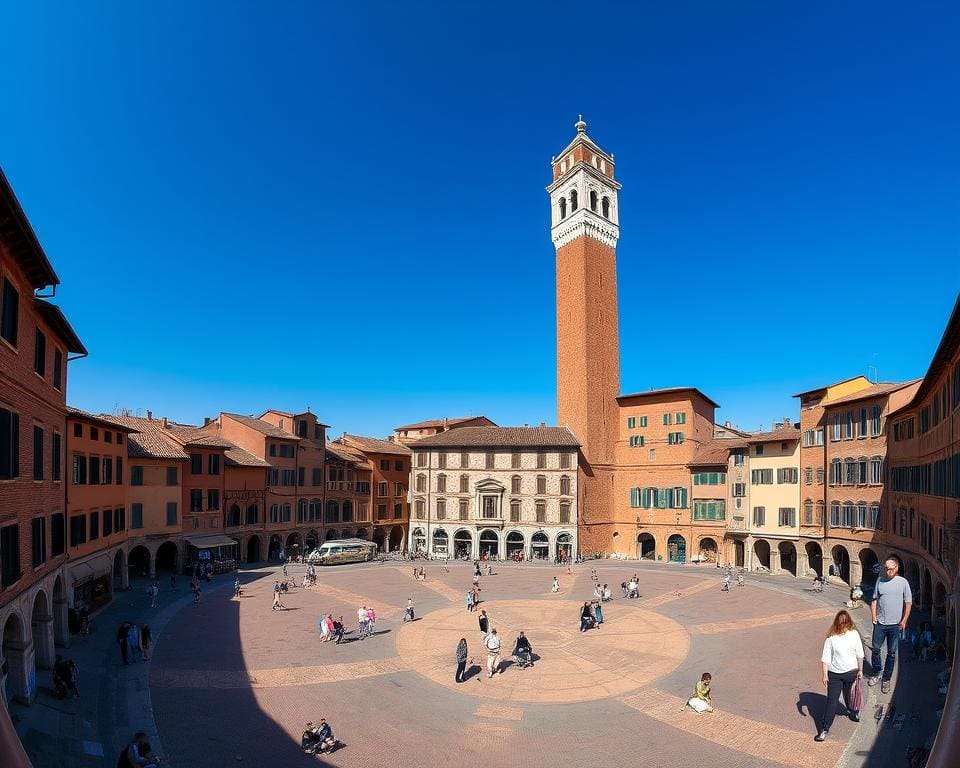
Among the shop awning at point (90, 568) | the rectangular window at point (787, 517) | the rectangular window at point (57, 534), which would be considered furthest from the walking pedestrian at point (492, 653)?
the rectangular window at point (787, 517)

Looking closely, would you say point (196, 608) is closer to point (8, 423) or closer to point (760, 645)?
point (8, 423)

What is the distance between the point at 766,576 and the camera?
46.9 m

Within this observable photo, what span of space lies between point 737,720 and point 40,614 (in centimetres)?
2474

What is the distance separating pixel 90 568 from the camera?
98.9ft

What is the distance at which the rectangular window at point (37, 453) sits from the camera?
1981 centimetres

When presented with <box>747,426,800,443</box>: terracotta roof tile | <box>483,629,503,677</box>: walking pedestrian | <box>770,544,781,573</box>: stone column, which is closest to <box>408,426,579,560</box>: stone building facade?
<box>747,426,800,443</box>: terracotta roof tile

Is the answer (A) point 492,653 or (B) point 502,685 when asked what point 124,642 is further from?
(B) point 502,685

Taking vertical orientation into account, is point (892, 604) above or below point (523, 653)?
above

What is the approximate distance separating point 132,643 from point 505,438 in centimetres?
4070

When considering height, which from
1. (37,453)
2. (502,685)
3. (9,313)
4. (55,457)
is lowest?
(502,685)

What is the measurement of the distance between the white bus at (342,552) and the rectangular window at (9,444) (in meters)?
36.3

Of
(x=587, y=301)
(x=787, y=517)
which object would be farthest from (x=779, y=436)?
(x=587, y=301)

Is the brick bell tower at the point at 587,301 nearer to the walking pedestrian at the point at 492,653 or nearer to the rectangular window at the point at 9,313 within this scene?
the walking pedestrian at the point at 492,653

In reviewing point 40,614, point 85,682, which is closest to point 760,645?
point 85,682
